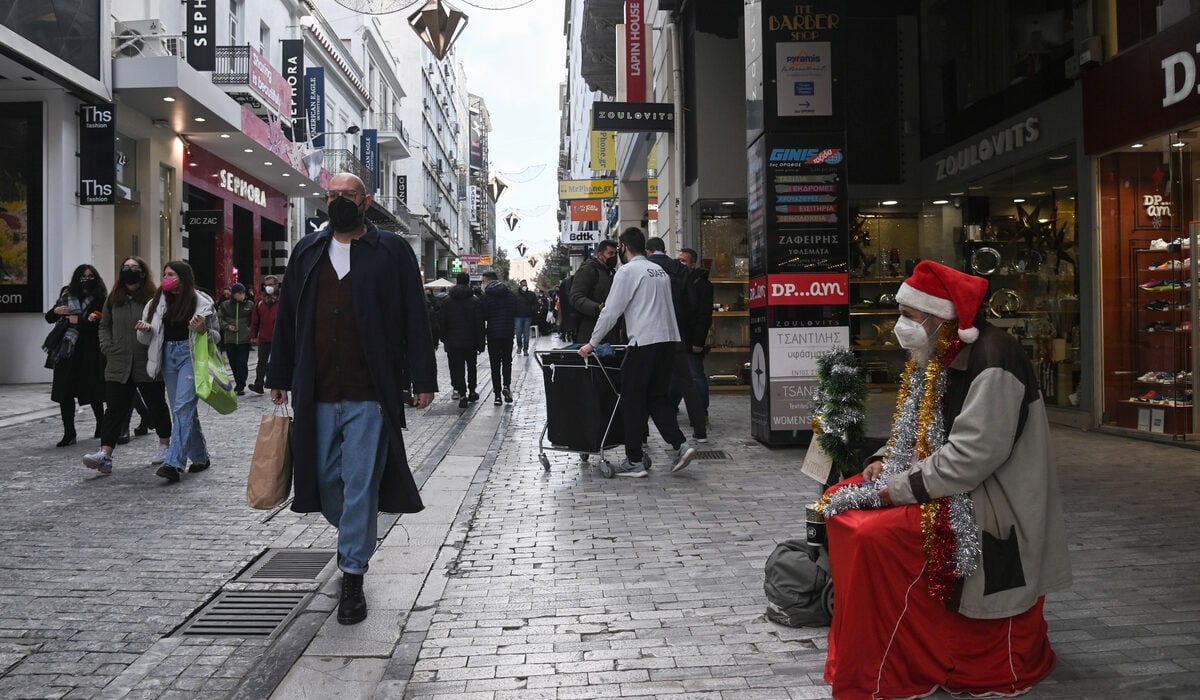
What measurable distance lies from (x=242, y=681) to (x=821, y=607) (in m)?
2.26

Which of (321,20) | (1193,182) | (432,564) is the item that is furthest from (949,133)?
(321,20)

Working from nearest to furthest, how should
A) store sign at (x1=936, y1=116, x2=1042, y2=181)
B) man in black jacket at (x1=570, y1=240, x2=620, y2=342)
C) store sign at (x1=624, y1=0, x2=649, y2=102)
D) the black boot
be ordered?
1. the black boot
2. man in black jacket at (x1=570, y1=240, x2=620, y2=342)
3. store sign at (x1=936, y1=116, x2=1042, y2=181)
4. store sign at (x1=624, y1=0, x2=649, y2=102)

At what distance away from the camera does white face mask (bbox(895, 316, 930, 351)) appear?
3295 mm

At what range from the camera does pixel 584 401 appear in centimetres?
755

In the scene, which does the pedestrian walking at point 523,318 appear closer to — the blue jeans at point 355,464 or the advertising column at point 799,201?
the advertising column at point 799,201

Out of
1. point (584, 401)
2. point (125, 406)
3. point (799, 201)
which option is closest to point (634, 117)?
point (799, 201)

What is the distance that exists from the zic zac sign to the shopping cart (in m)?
6.99

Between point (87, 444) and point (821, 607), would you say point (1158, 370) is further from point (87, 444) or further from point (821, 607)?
point (87, 444)

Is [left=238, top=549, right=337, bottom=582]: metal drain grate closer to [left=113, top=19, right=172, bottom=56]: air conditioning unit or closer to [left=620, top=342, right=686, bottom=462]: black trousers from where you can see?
[left=620, top=342, right=686, bottom=462]: black trousers

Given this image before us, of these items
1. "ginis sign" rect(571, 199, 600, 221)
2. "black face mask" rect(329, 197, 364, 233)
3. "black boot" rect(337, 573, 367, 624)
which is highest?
"ginis sign" rect(571, 199, 600, 221)

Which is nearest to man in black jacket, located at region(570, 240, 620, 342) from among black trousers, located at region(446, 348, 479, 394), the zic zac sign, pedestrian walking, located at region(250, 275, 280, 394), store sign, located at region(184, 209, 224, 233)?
black trousers, located at region(446, 348, 479, 394)

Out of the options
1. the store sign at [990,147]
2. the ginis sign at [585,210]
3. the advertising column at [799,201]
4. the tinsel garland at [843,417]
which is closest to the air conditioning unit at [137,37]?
the advertising column at [799,201]

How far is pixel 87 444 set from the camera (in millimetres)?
9406

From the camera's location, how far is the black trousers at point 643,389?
7289mm
